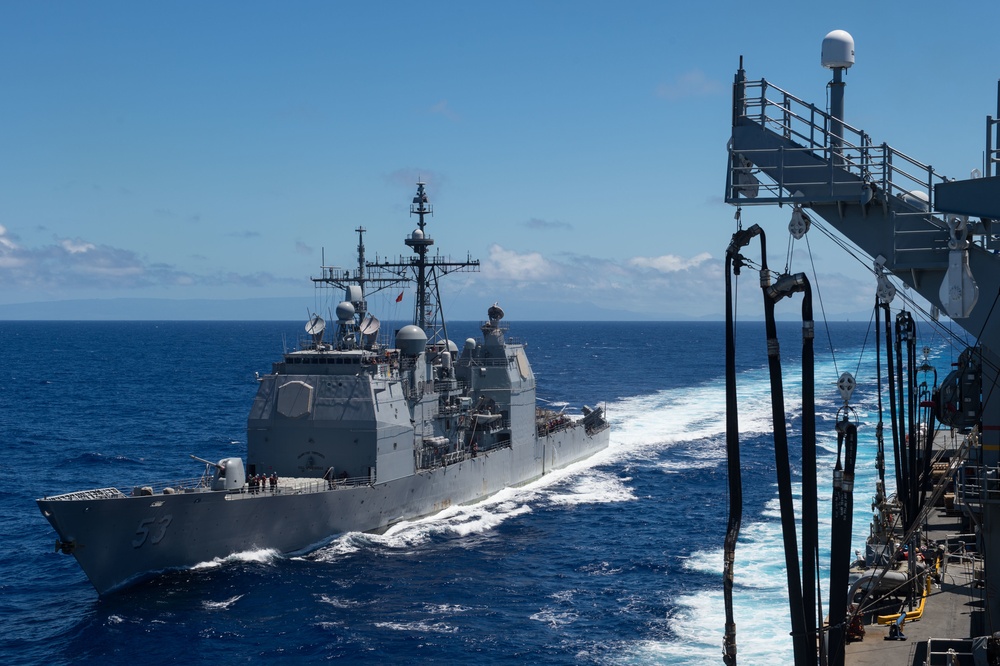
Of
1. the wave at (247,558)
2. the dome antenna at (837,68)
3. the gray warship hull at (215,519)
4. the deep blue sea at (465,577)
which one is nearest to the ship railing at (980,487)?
the dome antenna at (837,68)

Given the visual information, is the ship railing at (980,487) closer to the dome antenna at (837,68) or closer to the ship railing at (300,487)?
the dome antenna at (837,68)

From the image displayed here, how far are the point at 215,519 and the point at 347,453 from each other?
5950 mm

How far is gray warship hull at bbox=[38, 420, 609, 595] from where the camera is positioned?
88.7 feet

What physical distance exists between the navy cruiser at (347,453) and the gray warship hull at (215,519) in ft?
0.12

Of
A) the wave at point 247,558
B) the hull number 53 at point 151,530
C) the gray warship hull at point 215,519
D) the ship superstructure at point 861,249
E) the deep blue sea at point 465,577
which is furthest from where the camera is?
the wave at point 247,558

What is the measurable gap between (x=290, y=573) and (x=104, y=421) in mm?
43476

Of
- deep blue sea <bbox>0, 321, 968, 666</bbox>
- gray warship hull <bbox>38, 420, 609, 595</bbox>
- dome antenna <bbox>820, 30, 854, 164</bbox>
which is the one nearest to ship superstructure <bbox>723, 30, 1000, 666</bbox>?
dome antenna <bbox>820, 30, 854, 164</bbox>

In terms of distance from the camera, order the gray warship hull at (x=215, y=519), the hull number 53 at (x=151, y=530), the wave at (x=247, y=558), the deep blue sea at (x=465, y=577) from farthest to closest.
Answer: the wave at (x=247, y=558) < the hull number 53 at (x=151, y=530) < the gray warship hull at (x=215, y=519) < the deep blue sea at (x=465, y=577)

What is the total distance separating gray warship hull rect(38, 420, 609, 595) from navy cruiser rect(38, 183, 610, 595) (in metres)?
0.04

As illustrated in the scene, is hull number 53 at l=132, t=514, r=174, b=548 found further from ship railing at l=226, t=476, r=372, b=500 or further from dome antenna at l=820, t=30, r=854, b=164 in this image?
dome antenna at l=820, t=30, r=854, b=164

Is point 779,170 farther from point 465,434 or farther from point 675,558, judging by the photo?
point 465,434

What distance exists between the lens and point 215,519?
29250mm

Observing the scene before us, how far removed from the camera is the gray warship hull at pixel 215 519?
27.0 metres

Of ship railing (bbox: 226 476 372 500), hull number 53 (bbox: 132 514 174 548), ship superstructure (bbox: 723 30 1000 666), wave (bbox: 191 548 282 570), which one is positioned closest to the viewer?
ship superstructure (bbox: 723 30 1000 666)
